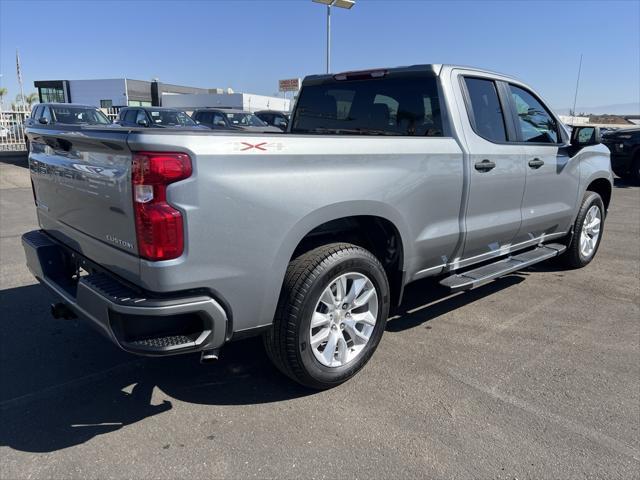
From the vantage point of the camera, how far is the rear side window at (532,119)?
4.49 m

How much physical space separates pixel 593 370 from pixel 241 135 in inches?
112

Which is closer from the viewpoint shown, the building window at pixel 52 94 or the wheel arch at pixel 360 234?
the wheel arch at pixel 360 234

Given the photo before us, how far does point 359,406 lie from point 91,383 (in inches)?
67.4

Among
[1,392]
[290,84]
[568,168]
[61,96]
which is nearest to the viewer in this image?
[1,392]

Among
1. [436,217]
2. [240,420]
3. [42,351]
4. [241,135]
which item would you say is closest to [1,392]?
[42,351]

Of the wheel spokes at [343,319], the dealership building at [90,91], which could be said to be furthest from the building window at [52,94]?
the wheel spokes at [343,319]

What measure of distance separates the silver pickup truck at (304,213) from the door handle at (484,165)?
14 millimetres

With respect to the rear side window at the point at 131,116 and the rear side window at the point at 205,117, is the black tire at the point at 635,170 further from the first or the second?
the rear side window at the point at 131,116

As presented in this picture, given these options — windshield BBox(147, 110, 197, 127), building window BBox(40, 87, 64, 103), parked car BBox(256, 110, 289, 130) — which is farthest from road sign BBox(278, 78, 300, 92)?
building window BBox(40, 87, 64, 103)

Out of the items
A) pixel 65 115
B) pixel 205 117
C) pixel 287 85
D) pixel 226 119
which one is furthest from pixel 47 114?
pixel 287 85

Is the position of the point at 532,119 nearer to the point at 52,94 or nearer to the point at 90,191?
the point at 90,191

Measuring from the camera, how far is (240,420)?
2.86 metres

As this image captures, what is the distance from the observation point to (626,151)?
45.6 feet

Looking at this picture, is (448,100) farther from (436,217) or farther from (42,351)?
(42,351)
